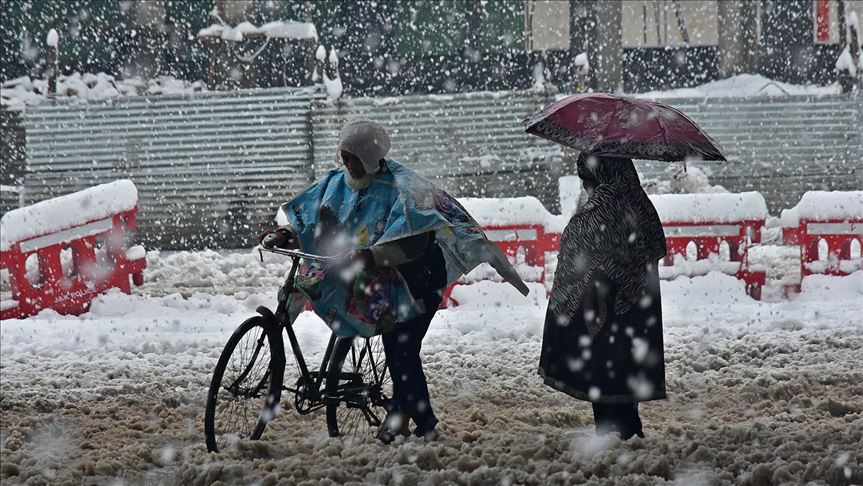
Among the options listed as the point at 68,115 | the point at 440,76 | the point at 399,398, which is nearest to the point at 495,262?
the point at 399,398

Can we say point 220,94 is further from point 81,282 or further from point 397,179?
point 397,179

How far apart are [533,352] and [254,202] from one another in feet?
22.9

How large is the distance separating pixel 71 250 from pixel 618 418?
6.77 m

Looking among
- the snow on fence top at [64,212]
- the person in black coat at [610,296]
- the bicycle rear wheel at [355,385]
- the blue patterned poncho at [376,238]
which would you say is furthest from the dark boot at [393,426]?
the snow on fence top at [64,212]

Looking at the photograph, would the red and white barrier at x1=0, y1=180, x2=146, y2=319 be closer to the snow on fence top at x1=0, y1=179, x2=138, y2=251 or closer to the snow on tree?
the snow on fence top at x1=0, y1=179, x2=138, y2=251

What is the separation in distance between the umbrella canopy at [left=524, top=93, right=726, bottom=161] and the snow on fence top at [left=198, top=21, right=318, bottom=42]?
1287cm

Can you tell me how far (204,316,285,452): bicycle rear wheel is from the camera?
5.27m

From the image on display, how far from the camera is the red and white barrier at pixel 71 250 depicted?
1016cm

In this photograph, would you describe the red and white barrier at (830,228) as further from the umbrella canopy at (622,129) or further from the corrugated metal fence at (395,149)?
the umbrella canopy at (622,129)

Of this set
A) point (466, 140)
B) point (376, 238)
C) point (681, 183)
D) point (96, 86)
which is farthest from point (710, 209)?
point (96, 86)

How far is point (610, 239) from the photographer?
5.27m

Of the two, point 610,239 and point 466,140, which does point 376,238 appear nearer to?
point 610,239

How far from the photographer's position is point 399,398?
5473 millimetres

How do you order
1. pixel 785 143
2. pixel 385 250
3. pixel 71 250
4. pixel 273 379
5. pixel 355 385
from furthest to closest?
pixel 785 143
pixel 71 250
pixel 355 385
pixel 273 379
pixel 385 250
